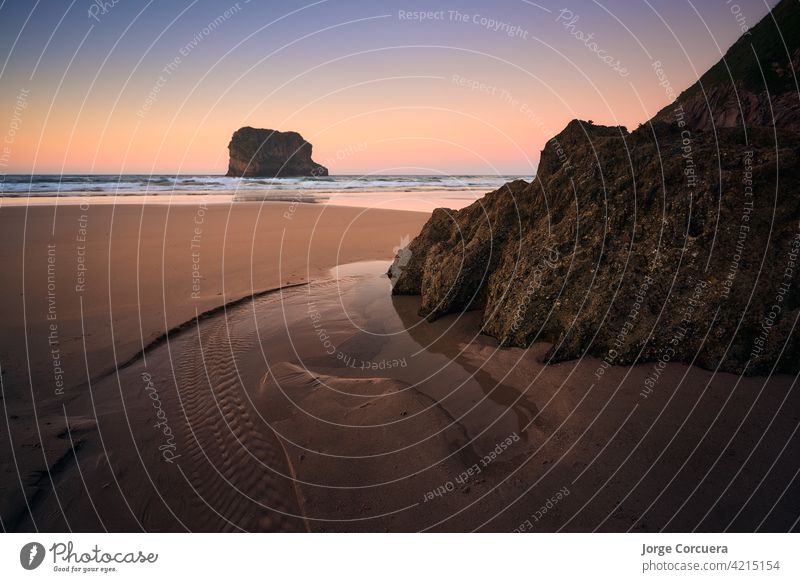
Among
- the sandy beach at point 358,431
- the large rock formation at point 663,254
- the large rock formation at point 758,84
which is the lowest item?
the sandy beach at point 358,431

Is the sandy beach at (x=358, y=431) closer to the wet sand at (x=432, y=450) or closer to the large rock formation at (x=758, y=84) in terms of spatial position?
the wet sand at (x=432, y=450)

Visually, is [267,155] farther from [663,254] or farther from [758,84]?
[663,254]

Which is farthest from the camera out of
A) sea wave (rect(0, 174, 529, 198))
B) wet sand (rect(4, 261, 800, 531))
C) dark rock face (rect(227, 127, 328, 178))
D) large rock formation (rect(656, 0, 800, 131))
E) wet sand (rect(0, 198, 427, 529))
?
dark rock face (rect(227, 127, 328, 178))

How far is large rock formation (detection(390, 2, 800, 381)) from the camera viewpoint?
173 inches

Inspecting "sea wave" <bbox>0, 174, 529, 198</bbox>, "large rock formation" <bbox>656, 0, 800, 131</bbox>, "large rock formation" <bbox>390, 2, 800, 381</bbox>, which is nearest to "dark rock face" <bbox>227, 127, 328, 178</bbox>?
"sea wave" <bbox>0, 174, 529, 198</bbox>

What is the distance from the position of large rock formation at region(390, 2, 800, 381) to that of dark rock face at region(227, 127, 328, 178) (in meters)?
101

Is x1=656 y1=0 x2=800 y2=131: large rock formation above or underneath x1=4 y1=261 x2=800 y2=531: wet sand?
above

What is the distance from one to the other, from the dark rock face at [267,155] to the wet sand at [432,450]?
10090 cm

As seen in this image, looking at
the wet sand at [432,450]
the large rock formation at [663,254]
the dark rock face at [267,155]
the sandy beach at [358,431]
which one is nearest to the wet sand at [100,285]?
the sandy beach at [358,431]

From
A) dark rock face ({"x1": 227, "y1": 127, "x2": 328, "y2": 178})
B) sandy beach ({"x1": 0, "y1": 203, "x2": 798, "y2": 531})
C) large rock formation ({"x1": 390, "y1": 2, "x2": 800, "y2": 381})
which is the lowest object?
sandy beach ({"x1": 0, "y1": 203, "x2": 798, "y2": 531})

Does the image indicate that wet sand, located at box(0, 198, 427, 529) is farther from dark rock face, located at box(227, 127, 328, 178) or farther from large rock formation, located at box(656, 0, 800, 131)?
dark rock face, located at box(227, 127, 328, 178)

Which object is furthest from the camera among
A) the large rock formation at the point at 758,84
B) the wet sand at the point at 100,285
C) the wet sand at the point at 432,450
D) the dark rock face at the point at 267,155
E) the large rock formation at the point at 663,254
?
the dark rock face at the point at 267,155

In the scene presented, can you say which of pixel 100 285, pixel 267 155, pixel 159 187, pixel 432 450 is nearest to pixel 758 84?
pixel 432 450

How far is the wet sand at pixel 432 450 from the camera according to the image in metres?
3.39
